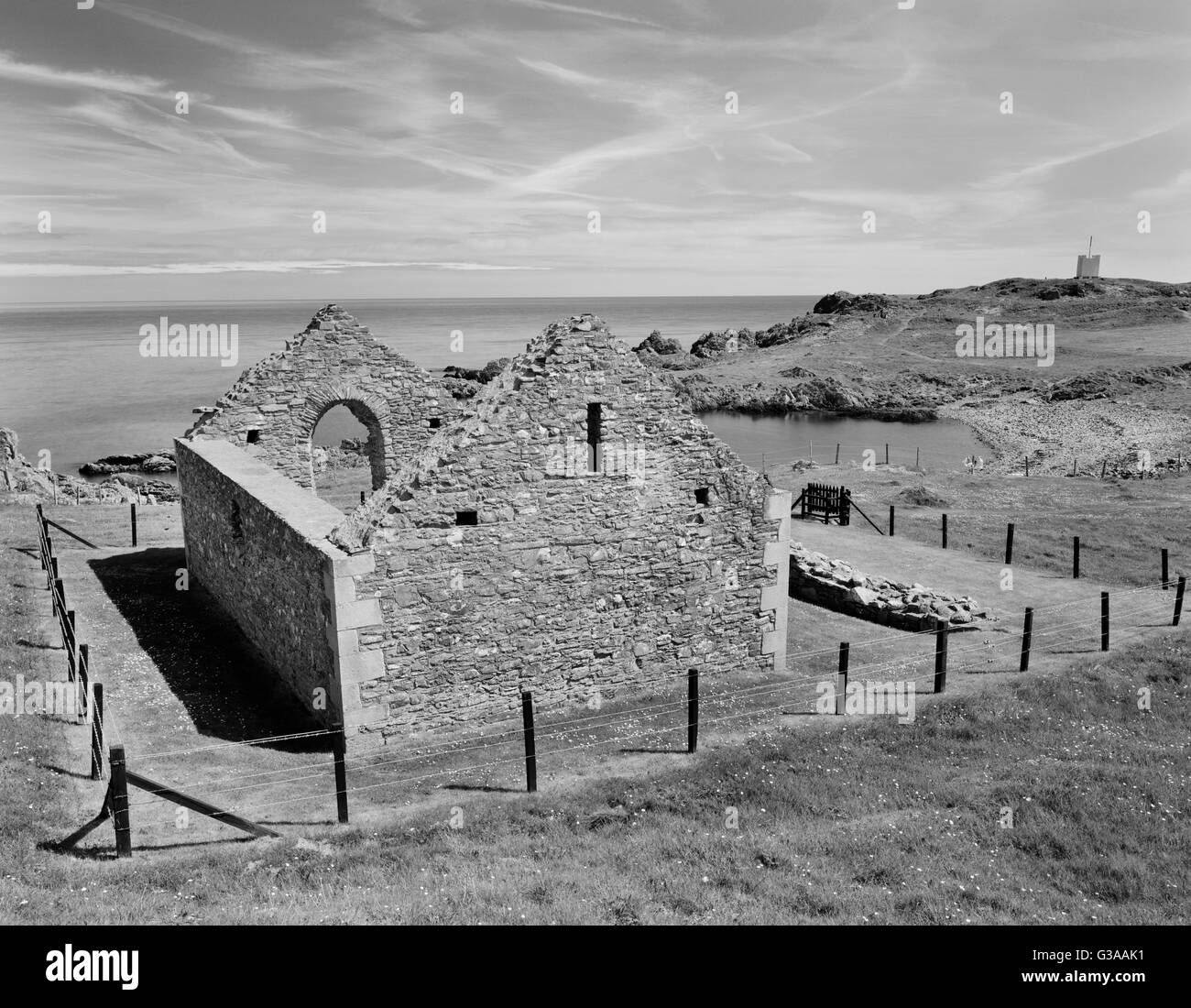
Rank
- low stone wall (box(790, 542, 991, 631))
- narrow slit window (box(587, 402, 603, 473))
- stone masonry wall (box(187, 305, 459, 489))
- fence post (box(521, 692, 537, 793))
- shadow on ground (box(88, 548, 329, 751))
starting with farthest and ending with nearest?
1. stone masonry wall (box(187, 305, 459, 489))
2. low stone wall (box(790, 542, 991, 631))
3. narrow slit window (box(587, 402, 603, 473))
4. shadow on ground (box(88, 548, 329, 751))
5. fence post (box(521, 692, 537, 793))

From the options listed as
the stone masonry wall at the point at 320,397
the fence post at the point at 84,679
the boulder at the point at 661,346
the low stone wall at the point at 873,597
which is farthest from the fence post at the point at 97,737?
the boulder at the point at 661,346

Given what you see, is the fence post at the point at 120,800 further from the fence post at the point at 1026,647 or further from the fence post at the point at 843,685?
the fence post at the point at 1026,647

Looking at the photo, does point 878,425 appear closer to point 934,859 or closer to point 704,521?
point 704,521

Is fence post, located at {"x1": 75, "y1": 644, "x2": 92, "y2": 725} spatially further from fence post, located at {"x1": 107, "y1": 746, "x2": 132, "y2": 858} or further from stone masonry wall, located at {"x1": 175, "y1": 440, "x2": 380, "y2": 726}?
fence post, located at {"x1": 107, "y1": 746, "x2": 132, "y2": 858}

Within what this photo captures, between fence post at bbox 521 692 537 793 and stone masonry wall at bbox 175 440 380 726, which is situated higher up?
stone masonry wall at bbox 175 440 380 726

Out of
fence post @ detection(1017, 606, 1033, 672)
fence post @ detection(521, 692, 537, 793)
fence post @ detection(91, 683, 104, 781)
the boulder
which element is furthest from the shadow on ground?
the boulder

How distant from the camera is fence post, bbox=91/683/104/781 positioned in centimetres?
1030

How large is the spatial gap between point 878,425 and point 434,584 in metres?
68.3

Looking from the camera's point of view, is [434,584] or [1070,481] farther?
[1070,481]

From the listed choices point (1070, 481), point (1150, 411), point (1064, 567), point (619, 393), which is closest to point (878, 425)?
point (1150, 411)

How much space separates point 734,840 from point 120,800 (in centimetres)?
601

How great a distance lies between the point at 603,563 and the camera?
13.8 metres

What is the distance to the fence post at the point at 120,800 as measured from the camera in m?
8.64

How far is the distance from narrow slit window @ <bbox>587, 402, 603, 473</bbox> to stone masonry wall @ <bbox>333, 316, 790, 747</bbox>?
0.09 m
